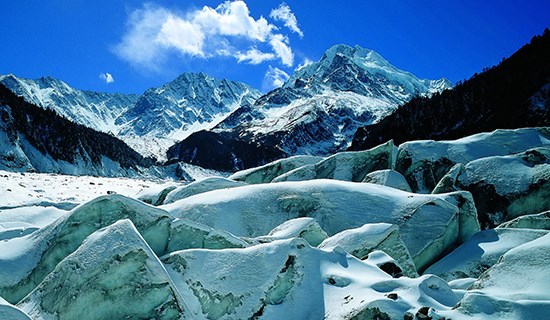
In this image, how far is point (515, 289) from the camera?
9578 mm

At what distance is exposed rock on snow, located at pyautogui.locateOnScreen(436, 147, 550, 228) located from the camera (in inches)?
793

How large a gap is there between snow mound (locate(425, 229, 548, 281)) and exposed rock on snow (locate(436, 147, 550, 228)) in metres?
5.04

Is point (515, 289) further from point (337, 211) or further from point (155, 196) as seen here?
point (155, 196)

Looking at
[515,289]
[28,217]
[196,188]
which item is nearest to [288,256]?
[515,289]

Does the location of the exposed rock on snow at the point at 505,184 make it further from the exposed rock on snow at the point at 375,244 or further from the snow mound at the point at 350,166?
the exposed rock on snow at the point at 375,244

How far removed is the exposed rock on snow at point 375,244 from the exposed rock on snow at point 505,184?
9.23 metres

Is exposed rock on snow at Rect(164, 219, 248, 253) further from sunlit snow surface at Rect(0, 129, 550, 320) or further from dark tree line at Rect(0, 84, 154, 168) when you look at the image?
dark tree line at Rect(0, 84, 154, 168)

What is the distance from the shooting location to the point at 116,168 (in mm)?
126250

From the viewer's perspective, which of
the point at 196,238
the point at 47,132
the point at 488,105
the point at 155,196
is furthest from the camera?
the point at 488,105

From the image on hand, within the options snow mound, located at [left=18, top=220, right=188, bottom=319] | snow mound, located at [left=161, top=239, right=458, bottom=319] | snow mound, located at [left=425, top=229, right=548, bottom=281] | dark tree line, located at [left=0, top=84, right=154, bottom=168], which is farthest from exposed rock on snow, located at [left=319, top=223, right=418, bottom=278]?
dark tree line, located at [left=0, top=84, right=154, bottom=168]

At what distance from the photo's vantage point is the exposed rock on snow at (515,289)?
27.0ft

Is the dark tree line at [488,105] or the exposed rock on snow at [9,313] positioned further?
the dark tree line at [488,105]

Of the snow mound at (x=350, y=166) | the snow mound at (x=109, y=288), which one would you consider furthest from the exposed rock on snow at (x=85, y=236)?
the snow mound at (x=350, y=166)

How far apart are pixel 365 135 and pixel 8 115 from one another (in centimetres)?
12236
